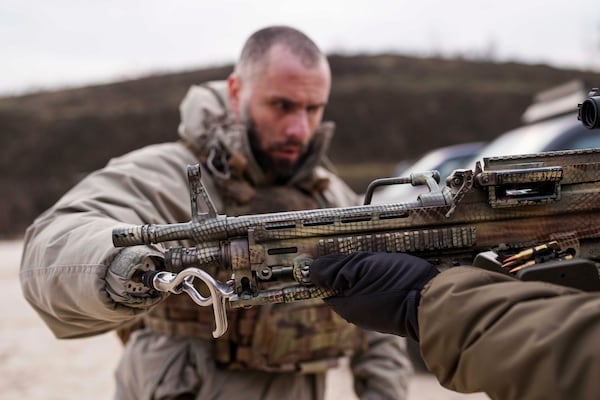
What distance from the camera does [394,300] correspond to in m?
1.76

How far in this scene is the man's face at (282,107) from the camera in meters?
3.12

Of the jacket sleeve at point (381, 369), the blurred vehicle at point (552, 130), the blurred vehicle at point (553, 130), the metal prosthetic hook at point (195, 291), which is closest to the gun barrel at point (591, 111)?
the metal prosthetic hook at point (195, 291)

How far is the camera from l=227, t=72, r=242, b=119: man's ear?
10.9ft

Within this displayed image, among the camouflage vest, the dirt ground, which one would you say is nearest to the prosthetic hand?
the camouflage vest

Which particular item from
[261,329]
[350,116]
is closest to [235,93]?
[261,329]

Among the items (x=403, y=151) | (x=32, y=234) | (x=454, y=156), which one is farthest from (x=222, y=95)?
(x=403, y=151)

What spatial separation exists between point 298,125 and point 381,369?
128cm

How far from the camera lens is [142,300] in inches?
78.7

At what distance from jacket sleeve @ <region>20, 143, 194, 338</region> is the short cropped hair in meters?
0.54

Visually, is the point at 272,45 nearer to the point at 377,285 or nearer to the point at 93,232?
the point at 93,232

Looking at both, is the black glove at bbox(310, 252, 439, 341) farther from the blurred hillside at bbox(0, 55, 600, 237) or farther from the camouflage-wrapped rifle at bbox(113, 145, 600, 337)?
the blurred hillside at bbox(0, 55, 600, 237)

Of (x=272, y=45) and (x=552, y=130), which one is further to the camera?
(x=552, y=130)

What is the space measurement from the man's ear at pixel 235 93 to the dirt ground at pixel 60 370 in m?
3.47

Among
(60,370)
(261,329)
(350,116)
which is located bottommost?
(350,116)
